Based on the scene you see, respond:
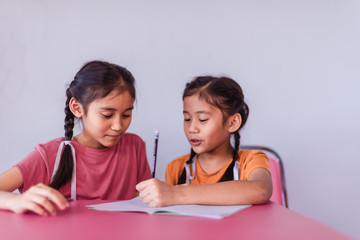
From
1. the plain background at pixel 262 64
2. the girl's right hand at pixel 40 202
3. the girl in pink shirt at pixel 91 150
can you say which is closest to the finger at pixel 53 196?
the girl's right hand at pixel 40 202

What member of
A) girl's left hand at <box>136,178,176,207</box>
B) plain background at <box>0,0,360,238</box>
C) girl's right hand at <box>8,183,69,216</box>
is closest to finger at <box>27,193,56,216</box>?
girl's right hand at <box>8,183,69,216</box>

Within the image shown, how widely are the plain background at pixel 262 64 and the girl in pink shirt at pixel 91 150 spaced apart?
0.35 meters

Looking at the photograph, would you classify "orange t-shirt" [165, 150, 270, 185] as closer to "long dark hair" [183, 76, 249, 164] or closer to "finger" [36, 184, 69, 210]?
"long dark hair" [183, 76, 249, 164]

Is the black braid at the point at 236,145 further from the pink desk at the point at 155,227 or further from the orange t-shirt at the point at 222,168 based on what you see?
the pink desk at the point at 155,227

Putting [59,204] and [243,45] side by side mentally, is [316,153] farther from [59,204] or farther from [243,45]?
[59,204]

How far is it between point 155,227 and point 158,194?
0.62 ft

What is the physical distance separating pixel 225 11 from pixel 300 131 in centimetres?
60

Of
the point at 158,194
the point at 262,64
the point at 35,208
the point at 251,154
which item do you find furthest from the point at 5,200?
the point at 262,64

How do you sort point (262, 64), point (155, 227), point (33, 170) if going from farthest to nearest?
point (262, 64)
point (33, 170)
point (155, 227)

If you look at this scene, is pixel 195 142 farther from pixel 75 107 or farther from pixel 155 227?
pixel 155 227

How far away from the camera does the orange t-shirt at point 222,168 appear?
3.41ft

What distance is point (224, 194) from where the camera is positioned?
30.2 inches

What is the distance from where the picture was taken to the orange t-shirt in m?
1.04

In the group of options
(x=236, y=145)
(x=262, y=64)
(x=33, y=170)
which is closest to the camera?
(x=33, y=170)
